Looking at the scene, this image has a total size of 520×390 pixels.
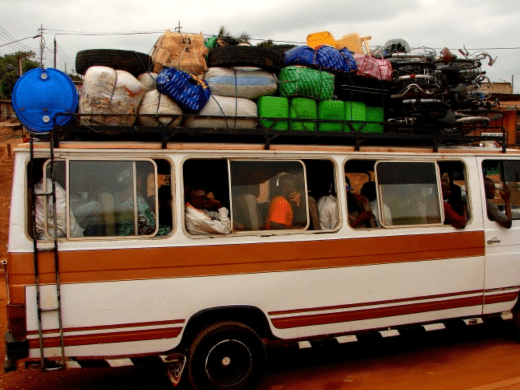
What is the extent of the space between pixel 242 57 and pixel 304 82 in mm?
678

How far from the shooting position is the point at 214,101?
5012mm

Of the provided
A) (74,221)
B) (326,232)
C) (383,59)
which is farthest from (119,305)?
(383,59)

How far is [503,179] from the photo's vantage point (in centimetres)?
620

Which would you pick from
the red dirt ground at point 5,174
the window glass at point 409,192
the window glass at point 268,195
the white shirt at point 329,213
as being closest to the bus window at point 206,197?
the window glass at point 268,195

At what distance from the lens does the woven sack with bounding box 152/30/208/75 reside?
17.1ft

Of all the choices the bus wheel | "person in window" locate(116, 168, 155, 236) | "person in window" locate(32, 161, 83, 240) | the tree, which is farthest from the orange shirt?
the tree

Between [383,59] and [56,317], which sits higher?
[383,59]

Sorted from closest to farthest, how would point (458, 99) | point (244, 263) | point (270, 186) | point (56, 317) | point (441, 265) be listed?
point (56, 317), point (244, 263), point (270, 186), point (441, 265), point (458, 99)

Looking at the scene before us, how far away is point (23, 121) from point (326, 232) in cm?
283

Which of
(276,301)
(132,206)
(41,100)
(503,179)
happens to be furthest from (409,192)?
(41,100)

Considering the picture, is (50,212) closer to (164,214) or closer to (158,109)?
(164,214)

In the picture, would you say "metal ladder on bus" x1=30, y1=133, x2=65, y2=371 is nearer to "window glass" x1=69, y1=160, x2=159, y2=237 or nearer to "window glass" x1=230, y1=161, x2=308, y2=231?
"window glass" x1=69, y1=160, x2=159, y2=237

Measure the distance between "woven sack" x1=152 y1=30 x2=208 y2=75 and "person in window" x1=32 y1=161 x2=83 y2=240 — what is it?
1.63m

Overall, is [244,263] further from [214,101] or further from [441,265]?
[441,265]
